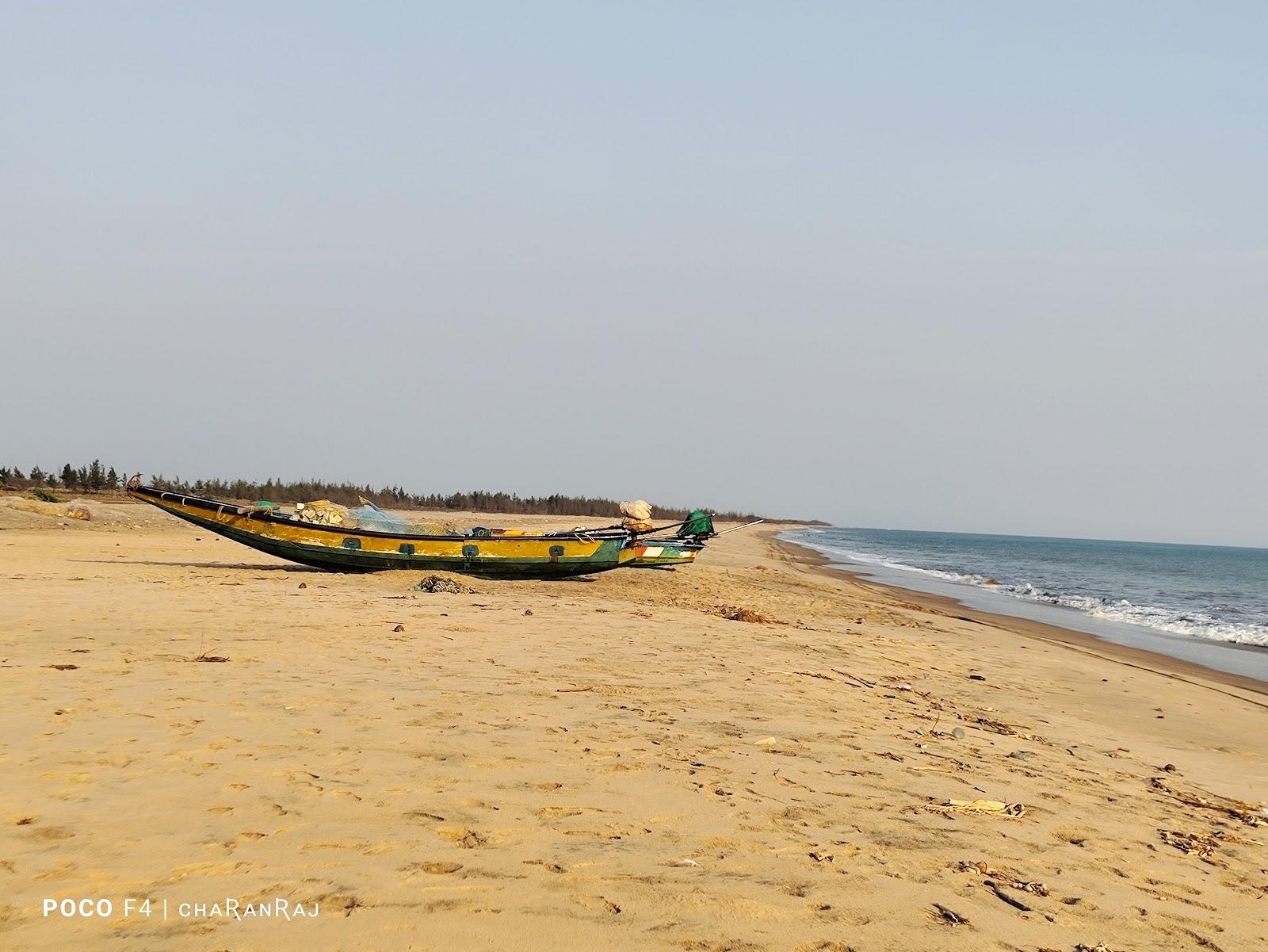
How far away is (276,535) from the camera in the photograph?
16078 millimetres

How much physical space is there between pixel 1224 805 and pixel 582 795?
4231mm

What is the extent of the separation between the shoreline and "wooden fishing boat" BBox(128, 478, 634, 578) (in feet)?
28.1

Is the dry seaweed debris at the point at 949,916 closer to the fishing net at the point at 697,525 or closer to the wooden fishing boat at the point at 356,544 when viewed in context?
the wooden fishing boat at the point at 356,544

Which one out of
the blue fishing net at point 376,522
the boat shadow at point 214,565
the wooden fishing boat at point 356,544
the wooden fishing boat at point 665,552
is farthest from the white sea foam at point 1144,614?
the boat shadow at point 214,565

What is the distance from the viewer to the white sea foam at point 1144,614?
768 inches

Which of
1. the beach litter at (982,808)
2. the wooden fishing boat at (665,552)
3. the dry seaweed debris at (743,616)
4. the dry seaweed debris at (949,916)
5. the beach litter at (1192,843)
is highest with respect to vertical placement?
the wooden fishing boat at (665,552)

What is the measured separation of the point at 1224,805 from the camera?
5645 millimetres

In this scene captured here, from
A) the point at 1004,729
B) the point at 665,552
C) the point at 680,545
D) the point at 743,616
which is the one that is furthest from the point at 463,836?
the point at 680,545

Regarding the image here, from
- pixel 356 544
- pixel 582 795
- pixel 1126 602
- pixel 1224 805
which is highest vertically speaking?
pixel 356 544

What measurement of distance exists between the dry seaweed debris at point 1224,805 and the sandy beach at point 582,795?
4 cm

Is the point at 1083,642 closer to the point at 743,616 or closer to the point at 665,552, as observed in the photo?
the point at 743,616

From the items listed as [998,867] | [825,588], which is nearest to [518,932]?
[998,867]

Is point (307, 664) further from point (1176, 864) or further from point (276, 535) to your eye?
point (276, 535)

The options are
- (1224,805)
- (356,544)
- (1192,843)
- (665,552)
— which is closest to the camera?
(1192,843)
